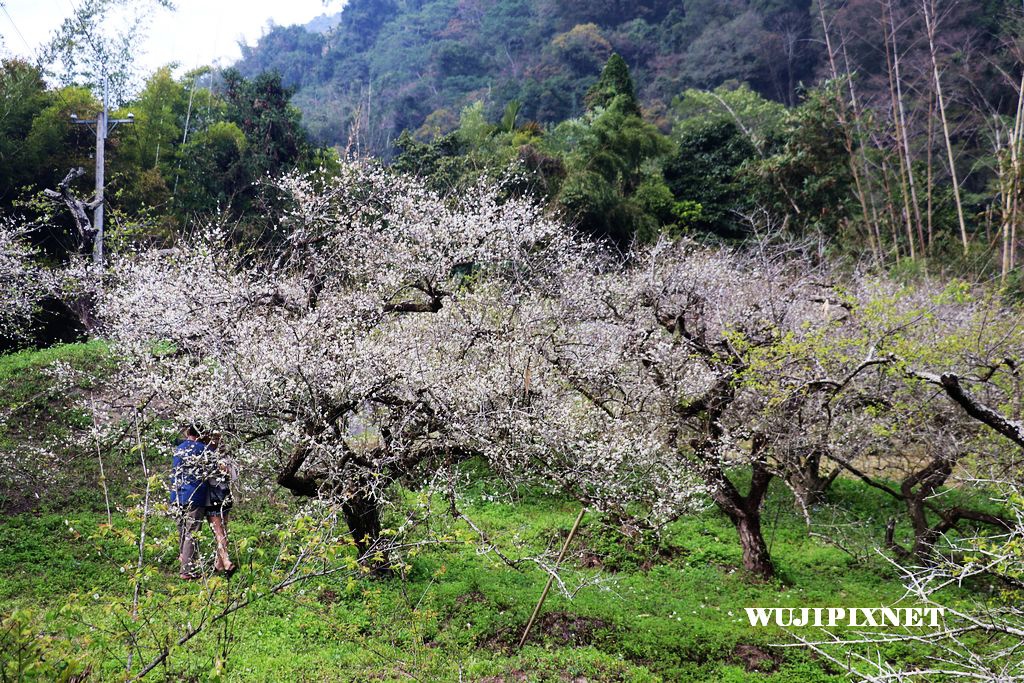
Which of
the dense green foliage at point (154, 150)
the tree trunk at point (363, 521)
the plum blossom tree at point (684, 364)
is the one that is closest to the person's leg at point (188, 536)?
the tree trunk at point (363, 521)

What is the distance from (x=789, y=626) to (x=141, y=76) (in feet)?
73.7

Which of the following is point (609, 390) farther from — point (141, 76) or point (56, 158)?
point (141, 76)

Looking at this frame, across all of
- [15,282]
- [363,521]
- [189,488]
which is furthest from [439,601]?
[15,282]

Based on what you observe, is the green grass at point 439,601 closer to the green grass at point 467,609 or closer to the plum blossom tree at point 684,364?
the green grass at point 467,609

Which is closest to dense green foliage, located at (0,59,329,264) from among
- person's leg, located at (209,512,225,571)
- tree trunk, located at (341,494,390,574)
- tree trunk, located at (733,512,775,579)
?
person's leg, located at (209,512,225,571)

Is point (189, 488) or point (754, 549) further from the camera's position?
point (754, 549)

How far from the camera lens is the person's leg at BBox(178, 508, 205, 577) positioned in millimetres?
5770

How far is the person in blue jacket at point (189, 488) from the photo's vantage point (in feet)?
19.0

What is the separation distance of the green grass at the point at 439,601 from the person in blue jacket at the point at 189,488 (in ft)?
0.95

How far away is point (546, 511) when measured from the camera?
9508mm

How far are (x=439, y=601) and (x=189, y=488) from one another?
95.5 inches

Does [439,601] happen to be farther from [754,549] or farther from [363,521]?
[754,549]

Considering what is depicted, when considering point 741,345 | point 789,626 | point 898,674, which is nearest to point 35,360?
point 741,345

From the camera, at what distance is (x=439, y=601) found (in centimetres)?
650
